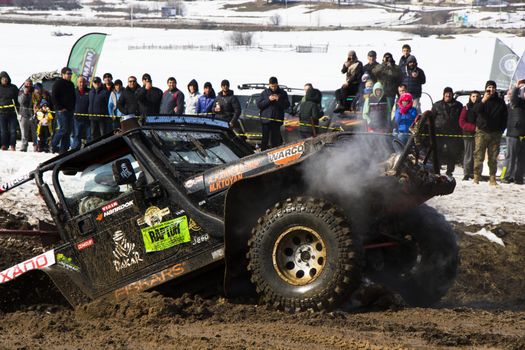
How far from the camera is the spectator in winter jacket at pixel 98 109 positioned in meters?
18.0

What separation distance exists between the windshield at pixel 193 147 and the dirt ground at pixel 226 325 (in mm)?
1259

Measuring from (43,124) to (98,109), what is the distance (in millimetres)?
1669

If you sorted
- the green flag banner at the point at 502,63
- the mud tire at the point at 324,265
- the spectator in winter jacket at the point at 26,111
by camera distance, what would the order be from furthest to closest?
the green flag banner at the point at 502,63 → the spectator in winter jacket at the point at 26,111 → the mud tire at the point at 324,265

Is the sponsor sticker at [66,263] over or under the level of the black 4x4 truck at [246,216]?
under

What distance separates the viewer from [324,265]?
686 cm

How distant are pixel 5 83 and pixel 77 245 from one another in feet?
40.3

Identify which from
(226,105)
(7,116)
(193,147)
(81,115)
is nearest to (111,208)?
(193,147)

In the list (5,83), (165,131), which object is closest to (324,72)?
(5,83)

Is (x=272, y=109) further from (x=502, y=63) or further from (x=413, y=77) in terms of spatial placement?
(x=502, y=63)

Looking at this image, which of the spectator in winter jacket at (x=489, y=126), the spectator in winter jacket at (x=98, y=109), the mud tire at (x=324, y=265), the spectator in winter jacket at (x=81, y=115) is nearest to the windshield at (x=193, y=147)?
the mud tire at (x=324, y=265)

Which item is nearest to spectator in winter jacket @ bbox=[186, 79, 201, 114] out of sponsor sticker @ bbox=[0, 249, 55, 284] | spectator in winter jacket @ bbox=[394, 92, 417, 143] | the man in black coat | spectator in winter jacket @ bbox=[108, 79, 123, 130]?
spectator in winter jacket @ bbox=[108, 79, 123, 130]

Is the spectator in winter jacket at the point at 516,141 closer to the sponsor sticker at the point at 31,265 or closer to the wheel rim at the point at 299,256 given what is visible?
the wheel rim at the point at 299,256

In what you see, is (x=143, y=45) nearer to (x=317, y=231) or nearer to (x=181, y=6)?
(x=181, y=6)

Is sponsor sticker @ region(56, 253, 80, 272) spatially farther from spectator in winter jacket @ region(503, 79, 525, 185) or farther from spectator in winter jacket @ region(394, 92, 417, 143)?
spectator in winter jacket @ region(503, 79, 525, 185)
